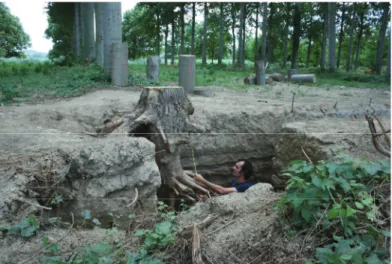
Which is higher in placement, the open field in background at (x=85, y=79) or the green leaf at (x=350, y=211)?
the open field in background at (x=85, y=79)

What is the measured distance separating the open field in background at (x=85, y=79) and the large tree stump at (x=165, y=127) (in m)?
4.45

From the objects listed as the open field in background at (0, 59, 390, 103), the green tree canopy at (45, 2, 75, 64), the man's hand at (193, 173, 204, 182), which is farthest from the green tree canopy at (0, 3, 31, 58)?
the man's hand at (193, 173, 204, 182)

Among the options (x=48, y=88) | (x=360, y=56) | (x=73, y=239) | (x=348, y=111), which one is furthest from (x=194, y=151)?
(x=360, y=56)

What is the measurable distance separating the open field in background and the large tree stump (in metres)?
4.45

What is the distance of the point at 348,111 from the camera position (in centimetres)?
743

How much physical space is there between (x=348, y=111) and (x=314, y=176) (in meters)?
5.43

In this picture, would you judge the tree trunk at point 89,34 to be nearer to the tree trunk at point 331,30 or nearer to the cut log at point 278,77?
the cut log at point 278,77

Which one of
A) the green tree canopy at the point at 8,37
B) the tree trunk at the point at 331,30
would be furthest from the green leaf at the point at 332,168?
the tree trunk at the point at 331,30

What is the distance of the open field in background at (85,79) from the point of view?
31.4 feet

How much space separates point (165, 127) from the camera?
5.38m

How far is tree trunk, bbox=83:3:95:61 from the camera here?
1798 cm

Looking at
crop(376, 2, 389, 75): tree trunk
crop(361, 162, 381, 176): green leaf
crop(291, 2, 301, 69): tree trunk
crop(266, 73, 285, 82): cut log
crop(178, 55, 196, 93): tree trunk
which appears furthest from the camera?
crop(291, 2, 301, 69): tree trunk

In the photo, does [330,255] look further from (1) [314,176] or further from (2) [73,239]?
(2) [73,239]

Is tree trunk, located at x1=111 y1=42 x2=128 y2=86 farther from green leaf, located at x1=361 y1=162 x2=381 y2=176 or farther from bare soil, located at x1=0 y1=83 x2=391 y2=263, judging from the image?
green leaf, located at x1=361 y1=162 x2=381 y2=176
